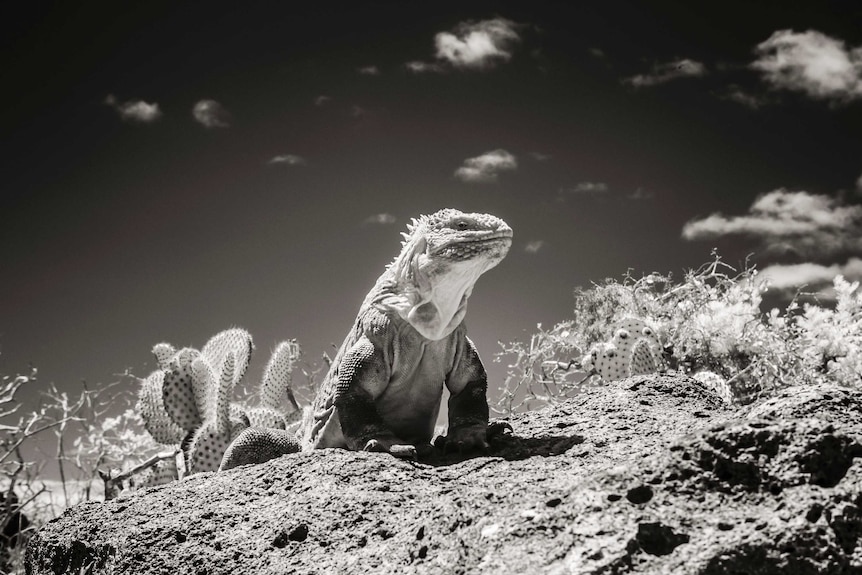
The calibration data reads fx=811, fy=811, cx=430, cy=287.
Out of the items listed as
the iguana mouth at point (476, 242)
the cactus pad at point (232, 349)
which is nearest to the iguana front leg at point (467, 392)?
the iguana mouth at point (476, 242)

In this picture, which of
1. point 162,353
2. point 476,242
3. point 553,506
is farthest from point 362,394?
point 162,353

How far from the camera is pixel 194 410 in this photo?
24.4 feet

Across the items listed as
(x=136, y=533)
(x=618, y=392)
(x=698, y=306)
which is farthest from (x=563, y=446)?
(x=698, y=306)

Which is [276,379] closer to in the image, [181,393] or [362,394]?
[181,393]

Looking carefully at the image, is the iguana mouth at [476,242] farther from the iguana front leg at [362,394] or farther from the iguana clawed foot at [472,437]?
the iguana clawed foot at [472,437]

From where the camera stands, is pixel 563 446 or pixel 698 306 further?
pixel 698 306

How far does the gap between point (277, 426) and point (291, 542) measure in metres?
4.34

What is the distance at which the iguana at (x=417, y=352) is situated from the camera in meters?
4.01

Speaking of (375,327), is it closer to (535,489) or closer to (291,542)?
(291,542)

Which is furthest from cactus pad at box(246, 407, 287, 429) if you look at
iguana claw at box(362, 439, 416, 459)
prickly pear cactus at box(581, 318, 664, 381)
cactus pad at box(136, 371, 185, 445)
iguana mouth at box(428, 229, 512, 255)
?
iguana mouth at box(428, 229, 512, 255)

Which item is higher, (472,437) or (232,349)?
(232,349)

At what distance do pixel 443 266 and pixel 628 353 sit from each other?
3699 mm

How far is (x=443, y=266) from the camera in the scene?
13.2ft

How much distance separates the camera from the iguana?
4.01m
